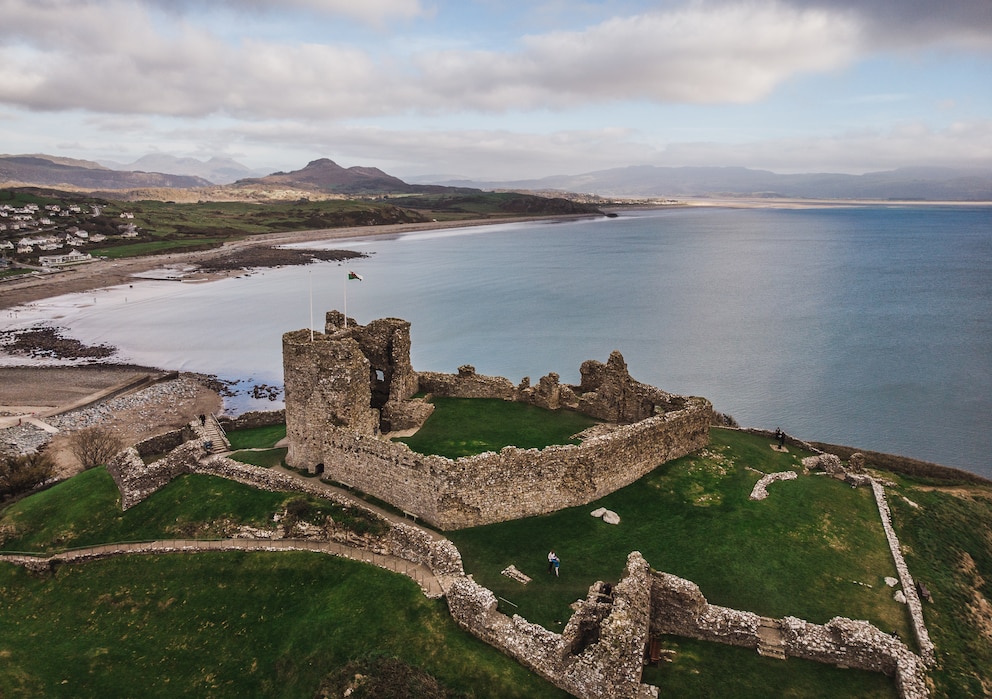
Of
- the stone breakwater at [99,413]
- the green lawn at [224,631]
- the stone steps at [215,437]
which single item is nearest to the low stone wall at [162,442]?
the stone steps at [215,437]

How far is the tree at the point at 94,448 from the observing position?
33.2 m

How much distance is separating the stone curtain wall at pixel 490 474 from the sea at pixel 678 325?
36.0 ft

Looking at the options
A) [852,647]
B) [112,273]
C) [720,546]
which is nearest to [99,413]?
[720,546]

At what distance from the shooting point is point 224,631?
53.9 feet

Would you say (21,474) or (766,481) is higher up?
(766,481)

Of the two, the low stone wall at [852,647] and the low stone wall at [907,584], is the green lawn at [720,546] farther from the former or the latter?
the low stone wall at [852,647]

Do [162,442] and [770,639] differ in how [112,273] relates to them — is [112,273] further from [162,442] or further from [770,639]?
[770,639]

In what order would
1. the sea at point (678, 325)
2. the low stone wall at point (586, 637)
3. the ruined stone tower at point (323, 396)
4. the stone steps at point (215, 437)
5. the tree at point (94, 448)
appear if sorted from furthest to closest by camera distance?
the sea at point (678, 325) < the tree at point (94, 448) < the stone steps at point (215, 437) < the ruined stone tower at point (323, 396) < the low stone wall at point (586, 637)

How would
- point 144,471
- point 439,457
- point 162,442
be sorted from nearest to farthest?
point 439,457, point 144,471, point 162,442

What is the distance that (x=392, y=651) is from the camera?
1449 centimetres

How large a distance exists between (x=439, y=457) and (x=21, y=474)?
869 inches

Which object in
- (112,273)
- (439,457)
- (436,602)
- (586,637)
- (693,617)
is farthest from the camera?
(112,273)

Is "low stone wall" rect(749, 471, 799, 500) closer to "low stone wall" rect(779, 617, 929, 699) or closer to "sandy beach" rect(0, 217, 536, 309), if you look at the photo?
"low stone wall" rect(779, 617, 929, 699)

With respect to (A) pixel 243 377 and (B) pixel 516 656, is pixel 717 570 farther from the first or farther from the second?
(A) pixel 243 377
